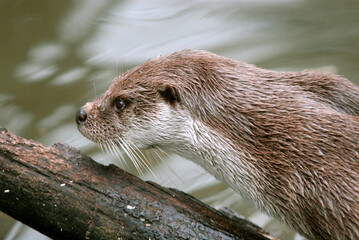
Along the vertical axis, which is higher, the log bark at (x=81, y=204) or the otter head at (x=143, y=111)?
the otter head at (x=143, y=111)

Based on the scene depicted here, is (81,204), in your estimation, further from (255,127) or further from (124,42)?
(124,42)

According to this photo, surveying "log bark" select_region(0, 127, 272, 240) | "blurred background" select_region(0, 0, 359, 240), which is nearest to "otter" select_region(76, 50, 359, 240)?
"log bark" select_region(0, 127, 272, 240)

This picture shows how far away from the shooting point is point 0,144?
3.42 metres

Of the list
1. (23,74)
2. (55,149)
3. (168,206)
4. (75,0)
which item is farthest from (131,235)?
(75,0)

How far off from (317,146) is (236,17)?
14.7 ft

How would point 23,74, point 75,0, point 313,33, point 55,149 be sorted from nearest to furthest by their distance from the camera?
point 55,149
point 23,74
point 313,33
point 75,0

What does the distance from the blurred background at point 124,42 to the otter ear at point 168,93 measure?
2.07 meters

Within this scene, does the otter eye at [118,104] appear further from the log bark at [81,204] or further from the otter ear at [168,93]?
the log bark at [81,204]

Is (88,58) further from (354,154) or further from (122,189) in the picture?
(354,154)

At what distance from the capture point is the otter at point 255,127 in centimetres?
336

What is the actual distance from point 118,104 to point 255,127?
2.94ft

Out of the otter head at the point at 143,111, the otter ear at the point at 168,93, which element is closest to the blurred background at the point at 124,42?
the otter head at the point at 143,111

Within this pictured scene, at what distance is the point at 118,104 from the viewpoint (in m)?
3.77

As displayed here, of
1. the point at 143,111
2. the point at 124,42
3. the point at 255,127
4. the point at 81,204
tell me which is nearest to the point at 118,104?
the point at 143,111
